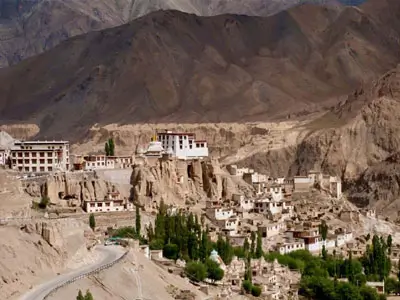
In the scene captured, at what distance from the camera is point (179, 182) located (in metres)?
67.5

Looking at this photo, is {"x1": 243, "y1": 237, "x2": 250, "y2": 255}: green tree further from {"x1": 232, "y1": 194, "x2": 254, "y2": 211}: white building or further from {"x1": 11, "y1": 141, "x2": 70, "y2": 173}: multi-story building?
{"x1": 11, "y1": 141, "x2": 70, "y2": 173}: multi-story building

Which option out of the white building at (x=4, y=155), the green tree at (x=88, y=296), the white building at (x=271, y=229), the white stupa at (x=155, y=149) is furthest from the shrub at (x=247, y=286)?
the white stupa at (x=155, y=149)

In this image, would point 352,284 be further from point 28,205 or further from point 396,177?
point 396,177

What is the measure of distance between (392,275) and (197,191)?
1335 cm

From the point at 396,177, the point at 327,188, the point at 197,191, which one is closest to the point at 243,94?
the point at 396,177

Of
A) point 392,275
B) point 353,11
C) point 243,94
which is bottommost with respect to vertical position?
point 392,275

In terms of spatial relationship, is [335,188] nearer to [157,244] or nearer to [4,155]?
[4,155]

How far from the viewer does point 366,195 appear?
87.0 meters

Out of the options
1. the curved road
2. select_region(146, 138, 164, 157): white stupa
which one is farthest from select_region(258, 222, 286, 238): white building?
the curved road

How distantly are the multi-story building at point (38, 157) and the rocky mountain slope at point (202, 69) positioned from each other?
171 feet

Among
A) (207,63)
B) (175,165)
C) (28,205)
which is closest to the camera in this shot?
(28,205)

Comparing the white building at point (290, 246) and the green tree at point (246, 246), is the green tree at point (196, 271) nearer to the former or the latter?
the green tree at point (246, 246)

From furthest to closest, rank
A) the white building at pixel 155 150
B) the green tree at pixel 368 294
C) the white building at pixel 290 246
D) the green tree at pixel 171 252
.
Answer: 1. the white building at pixel 155 150
2. the white building at pixel 290 246
3. the green tree at pixel 368 294
4. the green tree at pixel 171 252

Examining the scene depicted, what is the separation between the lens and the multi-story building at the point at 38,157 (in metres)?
63.5
